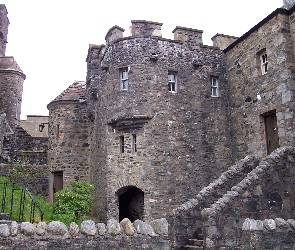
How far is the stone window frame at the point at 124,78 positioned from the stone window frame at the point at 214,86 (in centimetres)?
411

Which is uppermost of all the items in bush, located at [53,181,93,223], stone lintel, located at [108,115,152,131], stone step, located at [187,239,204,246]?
stone lintel, located at [108,115,152,131]

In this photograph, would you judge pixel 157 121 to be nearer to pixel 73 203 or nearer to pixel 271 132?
pixel 271 132

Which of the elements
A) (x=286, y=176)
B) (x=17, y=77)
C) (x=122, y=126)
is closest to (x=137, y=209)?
(x=122, y=126)

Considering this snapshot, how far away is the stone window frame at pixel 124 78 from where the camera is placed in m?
17.0

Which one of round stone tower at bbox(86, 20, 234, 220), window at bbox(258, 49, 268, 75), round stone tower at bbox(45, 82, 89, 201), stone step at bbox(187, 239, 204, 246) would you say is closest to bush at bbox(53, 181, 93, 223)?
round stone tower at bbox(86, 20, 234, 220)

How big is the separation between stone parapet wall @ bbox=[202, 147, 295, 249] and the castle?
171 cm

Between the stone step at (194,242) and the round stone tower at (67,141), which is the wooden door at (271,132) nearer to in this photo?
the stone step at (194,242)

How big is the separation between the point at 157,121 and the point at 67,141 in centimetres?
629

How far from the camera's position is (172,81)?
17.1 meters

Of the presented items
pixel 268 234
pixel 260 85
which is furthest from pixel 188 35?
pixel 268 234

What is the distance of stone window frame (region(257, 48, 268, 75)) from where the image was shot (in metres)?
15.3

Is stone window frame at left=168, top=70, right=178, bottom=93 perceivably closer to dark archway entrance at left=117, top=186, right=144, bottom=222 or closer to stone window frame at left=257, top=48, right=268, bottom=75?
stone window frame at left=257, top=48, right=268, bottom=75

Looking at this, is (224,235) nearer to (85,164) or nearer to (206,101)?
(206,101)

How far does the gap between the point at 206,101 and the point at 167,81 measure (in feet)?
7.05
